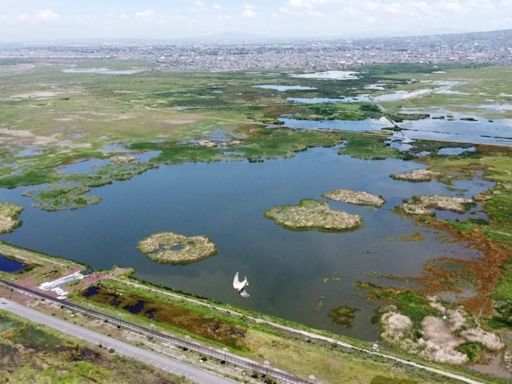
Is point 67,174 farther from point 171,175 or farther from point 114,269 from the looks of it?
point 114,269

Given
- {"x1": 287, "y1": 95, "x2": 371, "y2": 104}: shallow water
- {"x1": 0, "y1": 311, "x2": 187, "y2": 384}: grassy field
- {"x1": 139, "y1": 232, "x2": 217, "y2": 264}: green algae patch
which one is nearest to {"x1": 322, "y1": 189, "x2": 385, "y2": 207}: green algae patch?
{"x1": 139, "y1": 232, "x2": 217, "y2": 264}: green algae patch

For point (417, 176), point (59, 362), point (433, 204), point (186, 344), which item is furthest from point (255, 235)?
point (417, 176)

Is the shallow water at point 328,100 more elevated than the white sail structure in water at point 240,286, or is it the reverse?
the shallow water at point 328,100

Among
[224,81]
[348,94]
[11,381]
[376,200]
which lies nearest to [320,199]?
[376,200]

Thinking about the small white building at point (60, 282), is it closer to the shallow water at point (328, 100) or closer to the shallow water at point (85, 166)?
the shallow water at point (85, 166)

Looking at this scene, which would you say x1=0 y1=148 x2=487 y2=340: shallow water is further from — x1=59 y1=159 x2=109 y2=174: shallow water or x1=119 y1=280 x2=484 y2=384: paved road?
x1=59 y1=159 x2=109 y2=174: shallow water

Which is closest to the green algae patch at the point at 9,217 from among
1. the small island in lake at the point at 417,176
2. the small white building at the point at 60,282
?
the small white building at the point at 60,282
